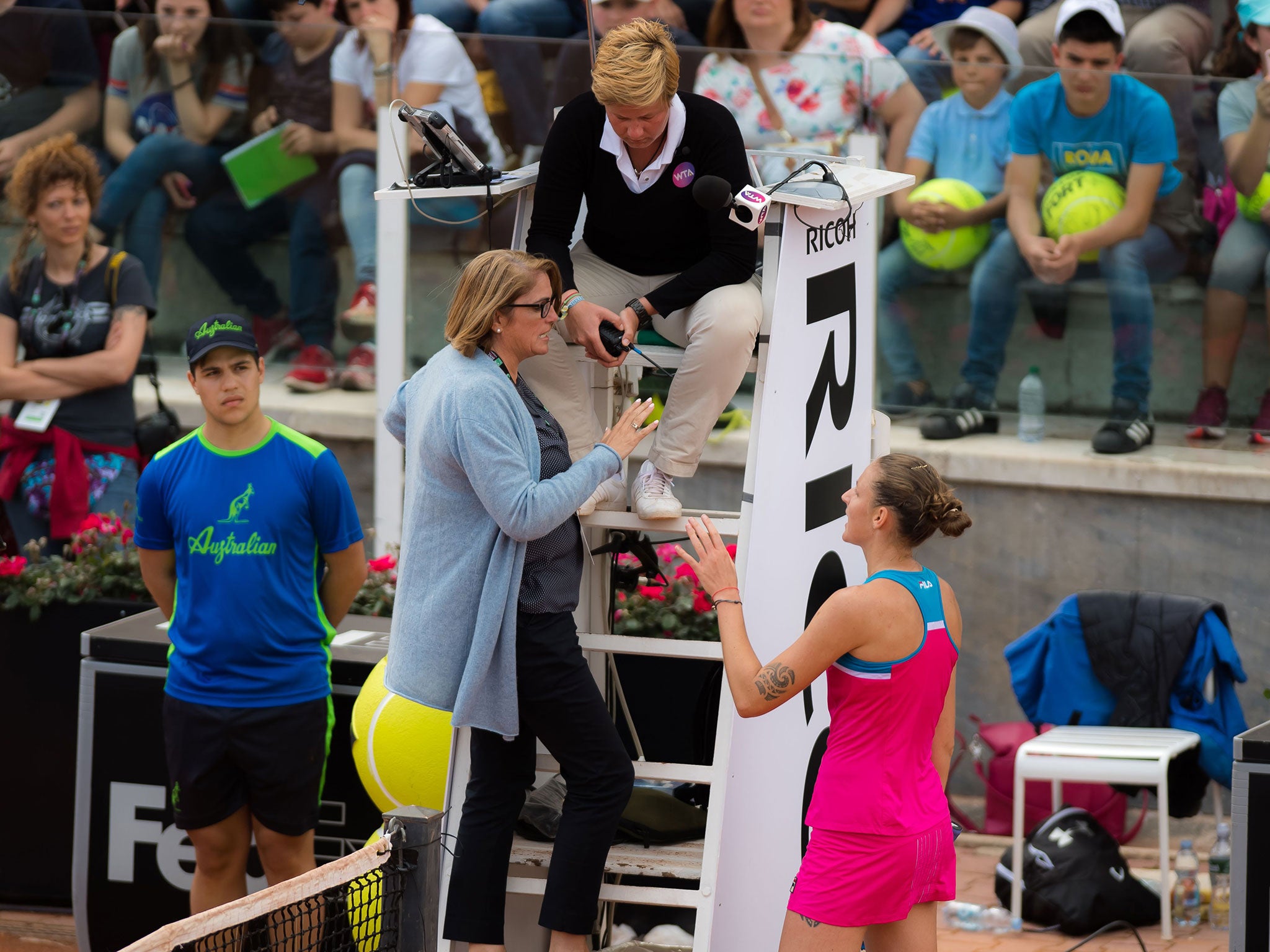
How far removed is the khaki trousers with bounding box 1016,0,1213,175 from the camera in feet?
22.2

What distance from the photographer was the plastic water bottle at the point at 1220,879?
5.67 m

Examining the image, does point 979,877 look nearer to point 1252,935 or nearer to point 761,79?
point 1252,935

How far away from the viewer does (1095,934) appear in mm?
5539

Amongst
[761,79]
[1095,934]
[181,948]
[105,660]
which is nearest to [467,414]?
[181,948]

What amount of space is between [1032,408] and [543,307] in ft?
12.6

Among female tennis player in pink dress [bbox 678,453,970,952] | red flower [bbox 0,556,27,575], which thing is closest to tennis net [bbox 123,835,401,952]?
female tennis player in pink dress [bbox 678,453,970,952]

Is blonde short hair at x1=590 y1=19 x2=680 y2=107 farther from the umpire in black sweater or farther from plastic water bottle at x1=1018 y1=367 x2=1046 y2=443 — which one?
plastic water bottle at x1=1018 y1=367 x2=1046 y2=443

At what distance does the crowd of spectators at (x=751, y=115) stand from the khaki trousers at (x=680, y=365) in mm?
2345

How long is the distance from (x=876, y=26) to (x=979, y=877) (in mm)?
4207

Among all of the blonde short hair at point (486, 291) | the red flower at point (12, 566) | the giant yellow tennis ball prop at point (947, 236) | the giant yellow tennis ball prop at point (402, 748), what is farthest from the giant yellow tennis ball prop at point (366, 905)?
the giant yellow tennis ball prop at point (947, 236)

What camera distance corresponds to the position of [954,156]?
7.03m

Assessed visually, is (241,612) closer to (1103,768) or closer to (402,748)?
(402,748)

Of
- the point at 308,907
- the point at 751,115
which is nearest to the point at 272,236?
the point at 751,115

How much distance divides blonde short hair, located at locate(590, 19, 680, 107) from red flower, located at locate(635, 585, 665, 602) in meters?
2.24
